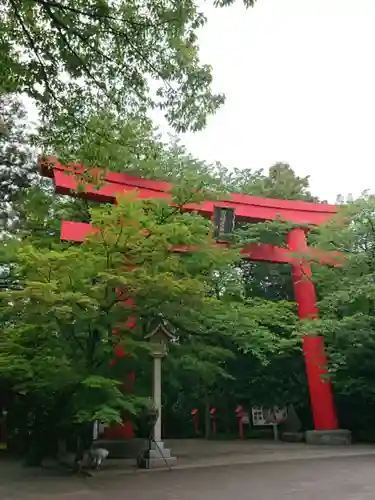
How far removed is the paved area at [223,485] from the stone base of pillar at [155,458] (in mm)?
544

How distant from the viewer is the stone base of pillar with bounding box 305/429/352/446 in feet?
46.1

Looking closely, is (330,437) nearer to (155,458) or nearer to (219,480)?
(155,458)

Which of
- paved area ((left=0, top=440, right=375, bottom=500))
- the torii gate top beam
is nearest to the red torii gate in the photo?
the torii gate top beam

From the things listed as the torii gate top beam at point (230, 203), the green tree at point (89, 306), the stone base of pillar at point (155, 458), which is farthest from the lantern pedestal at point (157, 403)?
the torii gate top beam at point (230, 203)

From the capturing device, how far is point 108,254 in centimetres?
917

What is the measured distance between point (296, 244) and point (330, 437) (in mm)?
5291

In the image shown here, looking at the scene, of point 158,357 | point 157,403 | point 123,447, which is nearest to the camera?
Answer: point 157,403

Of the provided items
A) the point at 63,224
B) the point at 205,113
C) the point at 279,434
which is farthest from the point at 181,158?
the point at 205,113

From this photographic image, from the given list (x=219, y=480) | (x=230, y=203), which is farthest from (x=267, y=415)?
(x=219, y=480)

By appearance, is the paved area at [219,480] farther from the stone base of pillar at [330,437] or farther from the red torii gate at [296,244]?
the red torii gate at [296,244]

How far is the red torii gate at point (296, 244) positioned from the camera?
1359 centimetres

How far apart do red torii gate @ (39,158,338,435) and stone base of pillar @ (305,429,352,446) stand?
20 cm

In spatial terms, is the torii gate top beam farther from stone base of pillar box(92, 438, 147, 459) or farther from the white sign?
the white sign

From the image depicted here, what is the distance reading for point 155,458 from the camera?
32.0ft
